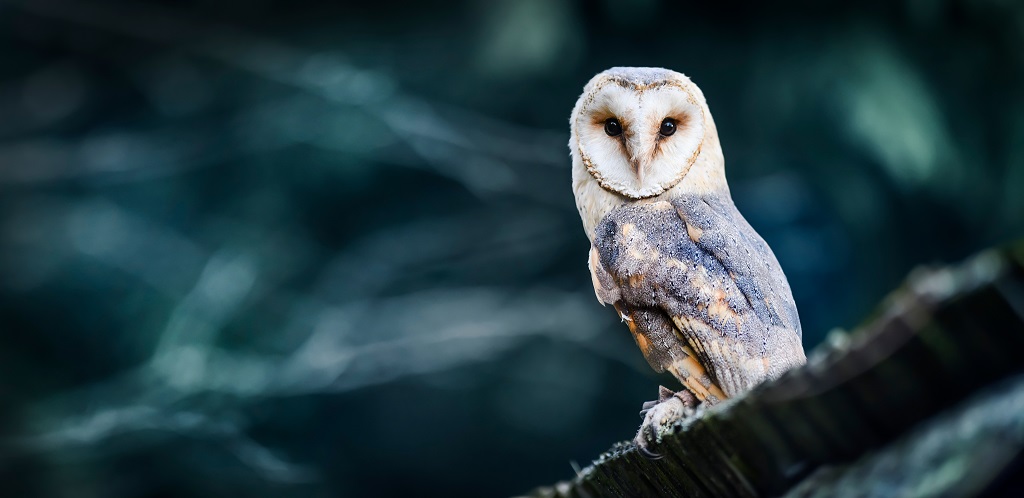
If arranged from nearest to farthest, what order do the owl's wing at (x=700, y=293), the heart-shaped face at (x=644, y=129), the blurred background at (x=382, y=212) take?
1. the owl's wing at (x=700, y=293)
2. the heart-shaped face at (x=644, y=129)
3. the blurred background at (x=382, y=212)

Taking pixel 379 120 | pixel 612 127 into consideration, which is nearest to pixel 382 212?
pixel 379 120

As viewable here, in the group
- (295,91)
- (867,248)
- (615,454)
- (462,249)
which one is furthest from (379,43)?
(615,454)

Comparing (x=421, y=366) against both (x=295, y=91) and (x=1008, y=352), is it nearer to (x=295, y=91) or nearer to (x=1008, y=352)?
(x=295, y=91)

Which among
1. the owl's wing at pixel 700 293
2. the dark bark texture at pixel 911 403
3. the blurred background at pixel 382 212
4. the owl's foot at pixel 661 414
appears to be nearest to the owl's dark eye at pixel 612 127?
the owl's wing at pixel 700 293

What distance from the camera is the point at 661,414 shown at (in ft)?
5.07

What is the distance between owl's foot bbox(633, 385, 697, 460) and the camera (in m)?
1.29

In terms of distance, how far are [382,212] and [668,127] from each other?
9.33 feet

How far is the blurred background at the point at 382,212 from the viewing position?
160 inches

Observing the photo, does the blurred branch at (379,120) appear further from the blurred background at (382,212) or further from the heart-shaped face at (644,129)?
the heart-shaped face at (644,129)

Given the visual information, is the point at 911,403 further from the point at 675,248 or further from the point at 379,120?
the point at 379,120

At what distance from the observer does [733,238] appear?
1660 mm

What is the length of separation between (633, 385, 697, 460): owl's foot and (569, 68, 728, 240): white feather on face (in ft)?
1.29

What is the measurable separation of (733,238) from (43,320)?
11.9 feet

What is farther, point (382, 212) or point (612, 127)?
point (382, 212)
